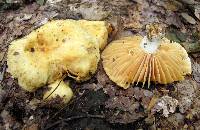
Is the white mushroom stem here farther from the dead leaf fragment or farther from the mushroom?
the dead leaf fragment

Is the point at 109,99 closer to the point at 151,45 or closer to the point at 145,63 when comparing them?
the point at 145,63

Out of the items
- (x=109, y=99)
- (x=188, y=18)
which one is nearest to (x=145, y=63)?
(x=109, y=99)

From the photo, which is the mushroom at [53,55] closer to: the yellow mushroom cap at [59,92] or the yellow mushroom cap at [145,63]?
the yellow mushroom cap at [59,92]

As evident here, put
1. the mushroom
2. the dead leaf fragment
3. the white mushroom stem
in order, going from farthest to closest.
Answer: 1. the dead leaf fragment
2. the white mushroom stem
3. the mushroom

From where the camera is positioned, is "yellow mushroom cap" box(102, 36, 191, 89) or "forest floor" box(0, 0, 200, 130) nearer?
"forest floor" box(0, 0, 200, 130)

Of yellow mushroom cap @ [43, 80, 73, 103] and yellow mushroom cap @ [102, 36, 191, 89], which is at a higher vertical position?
yellow mushroom cap @ [102, 36, 191, 89]

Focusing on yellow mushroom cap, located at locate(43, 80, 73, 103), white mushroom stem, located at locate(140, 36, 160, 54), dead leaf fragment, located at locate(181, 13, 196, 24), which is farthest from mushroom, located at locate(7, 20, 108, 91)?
dead leaf fragment, located at locate(181, 13, 196, 24)

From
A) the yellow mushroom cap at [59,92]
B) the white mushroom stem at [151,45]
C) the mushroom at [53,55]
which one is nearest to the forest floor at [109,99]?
the yellow mushroom cap at [59,92]

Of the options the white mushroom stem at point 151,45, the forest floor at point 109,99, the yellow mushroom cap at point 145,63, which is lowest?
the forest floor at point 109,99
